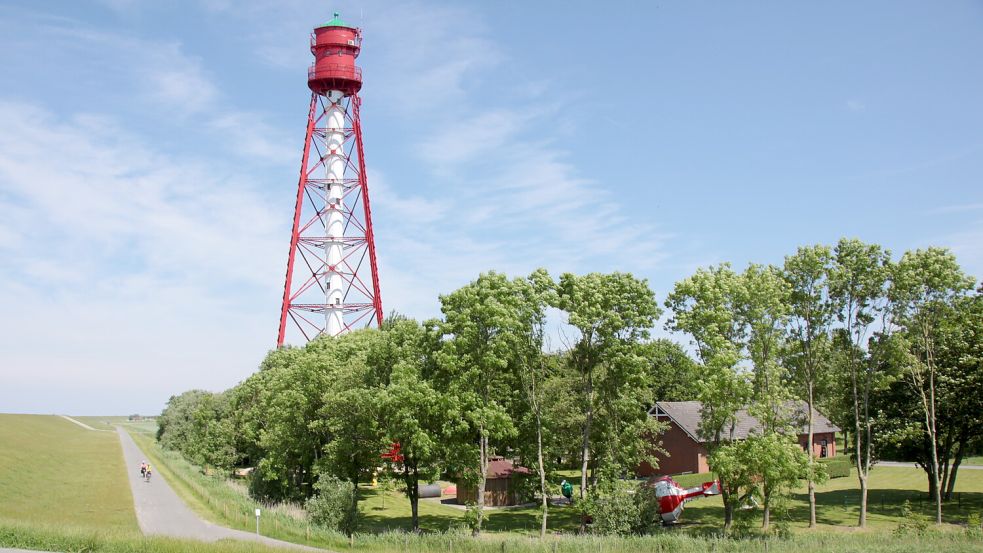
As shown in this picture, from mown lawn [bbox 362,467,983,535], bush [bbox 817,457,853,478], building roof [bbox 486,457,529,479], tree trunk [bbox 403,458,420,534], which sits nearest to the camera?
mown lawn [bbox 362,467,983,535]

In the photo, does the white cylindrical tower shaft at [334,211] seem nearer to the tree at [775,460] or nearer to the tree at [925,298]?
the tree at [775,460]

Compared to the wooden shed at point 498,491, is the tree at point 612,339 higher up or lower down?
higher up

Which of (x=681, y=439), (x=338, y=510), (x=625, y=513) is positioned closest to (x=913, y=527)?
(x=625, y=513)

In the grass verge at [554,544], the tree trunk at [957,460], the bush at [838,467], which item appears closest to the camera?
the grass verge at [554,544]

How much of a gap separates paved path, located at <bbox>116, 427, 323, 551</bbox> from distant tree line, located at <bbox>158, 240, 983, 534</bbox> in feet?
13.9

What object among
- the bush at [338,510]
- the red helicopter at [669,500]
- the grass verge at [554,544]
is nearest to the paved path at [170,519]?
the bush at [338,510]

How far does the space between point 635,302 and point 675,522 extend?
10.6 metres

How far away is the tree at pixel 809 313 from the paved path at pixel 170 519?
76.3 ft

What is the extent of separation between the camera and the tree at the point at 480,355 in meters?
33.0

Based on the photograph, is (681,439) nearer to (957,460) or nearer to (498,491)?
(498,491)

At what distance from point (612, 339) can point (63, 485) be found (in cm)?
4432

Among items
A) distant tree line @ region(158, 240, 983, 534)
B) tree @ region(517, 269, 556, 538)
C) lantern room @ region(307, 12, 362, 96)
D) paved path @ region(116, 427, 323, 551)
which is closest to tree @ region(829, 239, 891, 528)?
distant tree line @ region(158, 240, 983, 534)

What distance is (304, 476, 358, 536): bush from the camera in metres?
33.6

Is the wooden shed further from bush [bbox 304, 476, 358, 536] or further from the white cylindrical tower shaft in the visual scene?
the white cylindrical tower shaft
